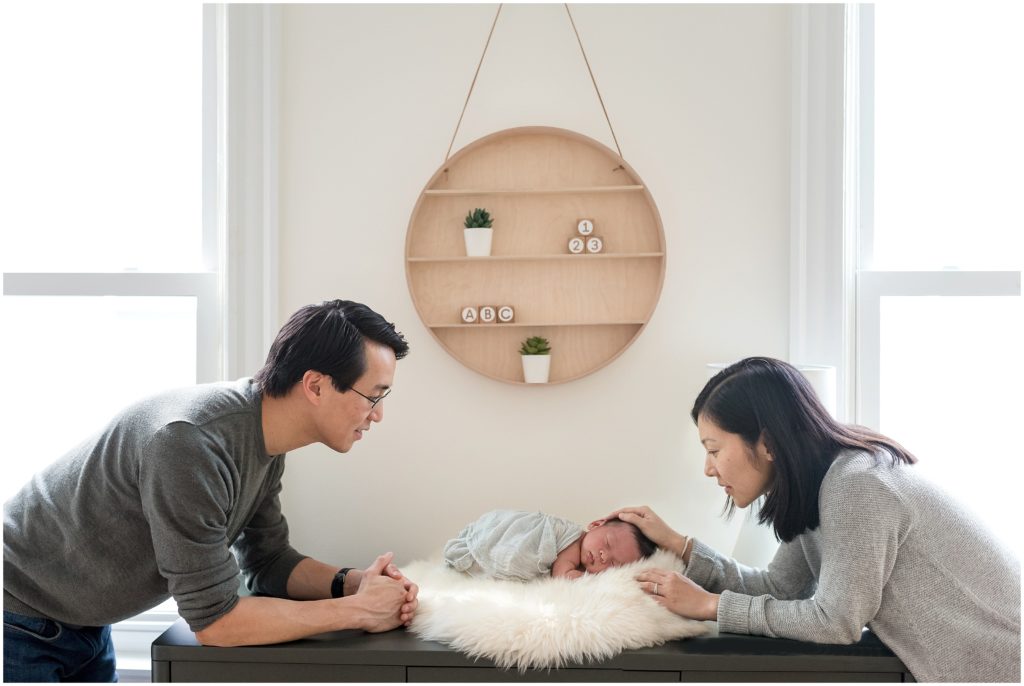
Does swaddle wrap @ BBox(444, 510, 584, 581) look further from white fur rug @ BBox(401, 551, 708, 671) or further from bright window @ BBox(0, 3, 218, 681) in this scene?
bright window @ BBox(0, 3, 218, 681)

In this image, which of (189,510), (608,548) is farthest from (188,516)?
(608,548)

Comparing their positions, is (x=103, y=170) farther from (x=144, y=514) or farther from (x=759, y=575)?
(x=759, y=575)

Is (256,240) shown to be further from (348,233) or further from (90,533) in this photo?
(90,533)

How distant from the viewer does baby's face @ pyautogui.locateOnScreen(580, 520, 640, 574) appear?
77.0 inches

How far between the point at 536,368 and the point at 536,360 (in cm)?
3

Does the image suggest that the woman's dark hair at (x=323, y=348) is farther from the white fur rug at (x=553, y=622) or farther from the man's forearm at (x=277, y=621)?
the white fur rug at (x=553, y=622)

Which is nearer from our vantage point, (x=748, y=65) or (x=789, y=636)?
(x=789, y=636)

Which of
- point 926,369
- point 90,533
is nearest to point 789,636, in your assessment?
point 926,369

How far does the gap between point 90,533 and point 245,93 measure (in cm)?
148

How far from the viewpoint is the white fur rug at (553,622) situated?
5.34ft

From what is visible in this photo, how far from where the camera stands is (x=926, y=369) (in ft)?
8.46

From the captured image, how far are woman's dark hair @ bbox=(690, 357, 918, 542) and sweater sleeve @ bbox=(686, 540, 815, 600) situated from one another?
0.18 metres

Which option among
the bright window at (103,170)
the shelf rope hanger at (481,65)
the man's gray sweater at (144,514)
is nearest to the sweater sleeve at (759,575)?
the man's gray sweater at (144,514)

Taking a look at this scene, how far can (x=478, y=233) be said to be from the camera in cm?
245
